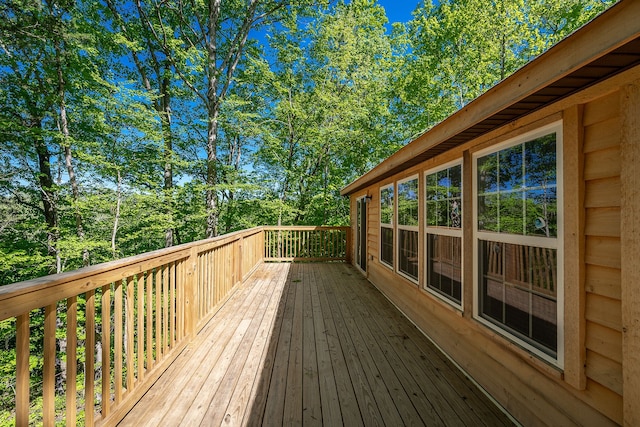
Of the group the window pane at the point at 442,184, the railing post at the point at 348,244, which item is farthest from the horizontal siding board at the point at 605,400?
the railing post at the point at 348,244

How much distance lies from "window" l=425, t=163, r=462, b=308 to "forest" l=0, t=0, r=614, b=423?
7.34 m

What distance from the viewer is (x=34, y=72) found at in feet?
22.5

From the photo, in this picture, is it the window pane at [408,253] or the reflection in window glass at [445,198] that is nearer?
the reflection in window glass at [445,198]

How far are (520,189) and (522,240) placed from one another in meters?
0.33

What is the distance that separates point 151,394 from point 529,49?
1446 cm

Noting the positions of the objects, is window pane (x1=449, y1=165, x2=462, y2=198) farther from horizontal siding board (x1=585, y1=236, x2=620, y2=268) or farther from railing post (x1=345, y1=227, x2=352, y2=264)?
railing post (x1=345, y1=227, x2=352, y2=264)

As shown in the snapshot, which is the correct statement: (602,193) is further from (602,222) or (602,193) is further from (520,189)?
(520,189)

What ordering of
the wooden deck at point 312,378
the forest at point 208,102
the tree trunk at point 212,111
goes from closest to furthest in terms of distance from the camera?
1. the wooden deck at point 312,378
2. the forest at point 208,102
3. the tree trunk at point 212,111

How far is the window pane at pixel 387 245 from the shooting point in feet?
13.9

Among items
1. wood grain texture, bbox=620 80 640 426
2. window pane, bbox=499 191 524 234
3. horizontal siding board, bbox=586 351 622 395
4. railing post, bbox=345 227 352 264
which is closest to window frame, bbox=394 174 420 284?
window pane, bbox=499 191 524 234

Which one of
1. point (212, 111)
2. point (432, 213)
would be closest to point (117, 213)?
point (212, 111)

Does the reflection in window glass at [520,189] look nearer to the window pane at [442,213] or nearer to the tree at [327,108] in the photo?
the window pane at [442,213]

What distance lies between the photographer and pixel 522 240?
1713 mm

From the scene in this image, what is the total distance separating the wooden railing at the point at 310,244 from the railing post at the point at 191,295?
4.96 meters
